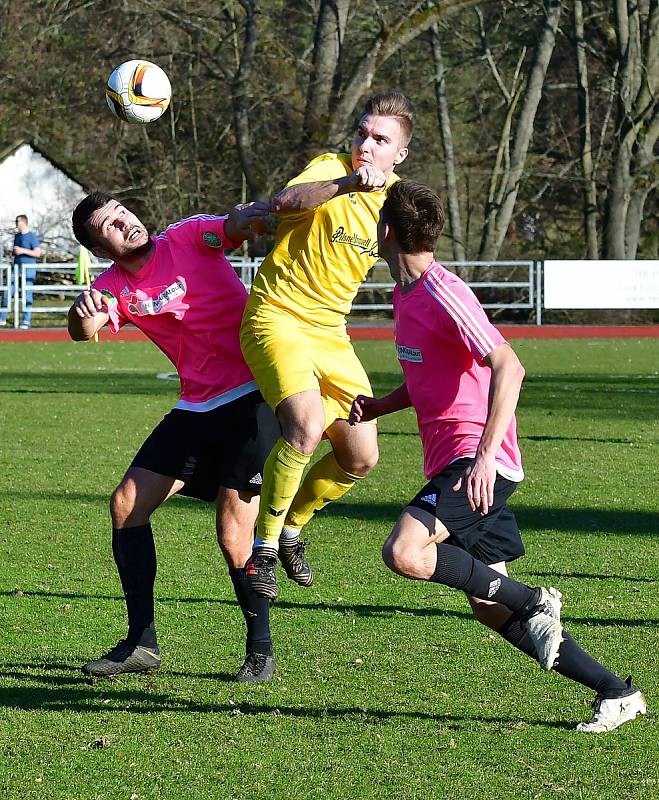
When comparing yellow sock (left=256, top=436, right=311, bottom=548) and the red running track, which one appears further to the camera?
the red running track

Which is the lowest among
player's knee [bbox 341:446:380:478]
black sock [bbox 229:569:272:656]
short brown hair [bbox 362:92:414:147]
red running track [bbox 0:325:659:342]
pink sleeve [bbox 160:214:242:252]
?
red running track [bbox 0:325:659:342]

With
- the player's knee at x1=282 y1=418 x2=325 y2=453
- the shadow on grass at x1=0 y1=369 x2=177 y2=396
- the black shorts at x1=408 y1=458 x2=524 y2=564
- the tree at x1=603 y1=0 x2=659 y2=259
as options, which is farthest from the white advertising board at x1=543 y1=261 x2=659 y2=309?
the black shorts at x1=408 y1=458 x2=524 y2=564

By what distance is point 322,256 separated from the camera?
6.07 metres

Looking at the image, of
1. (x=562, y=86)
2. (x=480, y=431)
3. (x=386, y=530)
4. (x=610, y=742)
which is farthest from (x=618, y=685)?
(x=562, y=86)

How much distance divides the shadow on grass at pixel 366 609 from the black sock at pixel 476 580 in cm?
157

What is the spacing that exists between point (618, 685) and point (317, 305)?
227cm

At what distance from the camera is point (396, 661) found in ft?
18.0

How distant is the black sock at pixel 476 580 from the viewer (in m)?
4.53

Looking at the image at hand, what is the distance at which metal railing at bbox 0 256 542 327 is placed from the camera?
1180 inches

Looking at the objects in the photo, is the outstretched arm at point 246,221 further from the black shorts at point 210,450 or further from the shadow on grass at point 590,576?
the shadow on grass at point 590,576

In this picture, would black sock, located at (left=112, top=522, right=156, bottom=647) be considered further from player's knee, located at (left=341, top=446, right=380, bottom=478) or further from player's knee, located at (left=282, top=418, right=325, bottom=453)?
player's knee, located at (left=341, top=446, right=380, bottom=478)

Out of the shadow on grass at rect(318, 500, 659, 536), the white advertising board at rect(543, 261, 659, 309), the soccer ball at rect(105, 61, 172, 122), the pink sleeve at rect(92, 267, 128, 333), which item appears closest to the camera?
the pink sleeve at rect(92, 267, 128, 333)

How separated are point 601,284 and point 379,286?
5221 millimetres

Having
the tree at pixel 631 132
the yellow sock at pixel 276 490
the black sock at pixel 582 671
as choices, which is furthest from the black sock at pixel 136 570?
the tree at pixel 631 132
